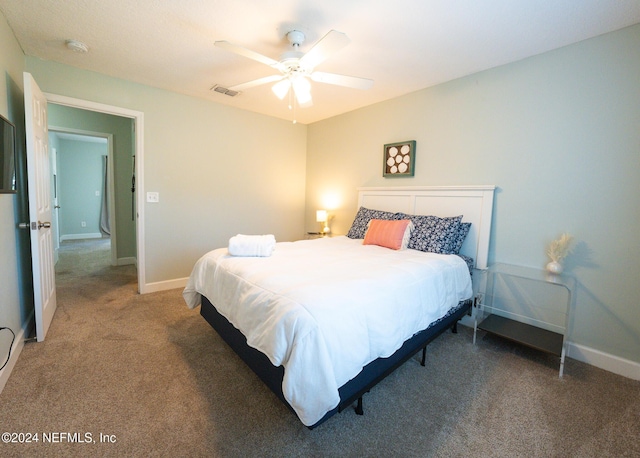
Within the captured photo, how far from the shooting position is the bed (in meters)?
1.26

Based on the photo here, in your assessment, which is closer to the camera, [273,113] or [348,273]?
[348,273]

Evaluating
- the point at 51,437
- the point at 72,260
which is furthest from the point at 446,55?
the point at 72,260

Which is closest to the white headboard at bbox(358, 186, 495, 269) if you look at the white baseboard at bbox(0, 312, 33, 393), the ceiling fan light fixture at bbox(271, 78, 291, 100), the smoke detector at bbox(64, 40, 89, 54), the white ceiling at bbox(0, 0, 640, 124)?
the white ceiling at bbox(0, 0, 640, 124)

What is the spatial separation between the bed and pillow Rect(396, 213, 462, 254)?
0.07m

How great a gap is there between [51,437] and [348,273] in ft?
5.67

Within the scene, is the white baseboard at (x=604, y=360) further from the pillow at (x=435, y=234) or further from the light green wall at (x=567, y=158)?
the pillow at (x=435, y=234)

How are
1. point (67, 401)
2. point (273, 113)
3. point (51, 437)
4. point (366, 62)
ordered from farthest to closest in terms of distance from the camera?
point (273, 113) → point (366, 62) → point (67, 401) → point (51, 437)

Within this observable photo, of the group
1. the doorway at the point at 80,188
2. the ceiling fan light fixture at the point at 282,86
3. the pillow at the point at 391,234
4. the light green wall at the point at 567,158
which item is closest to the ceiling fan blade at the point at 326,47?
the ceiling fan light fixture at the point at 282,86

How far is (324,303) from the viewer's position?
4.54ft

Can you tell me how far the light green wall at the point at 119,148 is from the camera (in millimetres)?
4293

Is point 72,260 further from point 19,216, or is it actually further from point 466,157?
point 466,157

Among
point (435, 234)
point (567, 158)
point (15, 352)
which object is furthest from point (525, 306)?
point (15, 352)

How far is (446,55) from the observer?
2.38 metres

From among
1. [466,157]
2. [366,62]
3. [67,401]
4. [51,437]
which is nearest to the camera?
[51,437]
